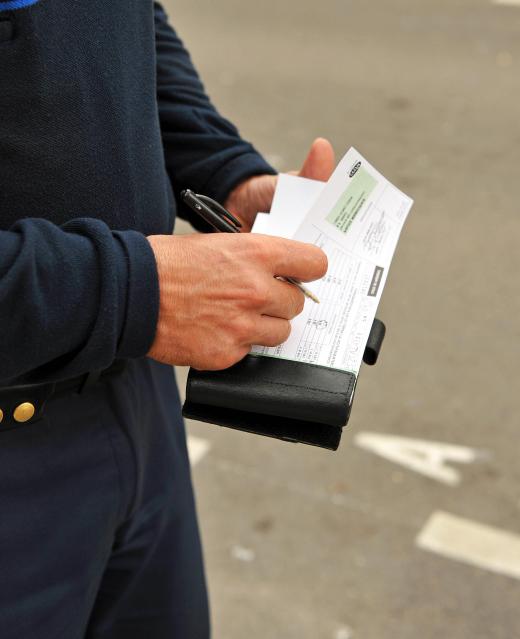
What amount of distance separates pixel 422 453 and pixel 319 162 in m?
1.86

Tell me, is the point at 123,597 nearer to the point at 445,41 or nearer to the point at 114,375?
the point at 114,375

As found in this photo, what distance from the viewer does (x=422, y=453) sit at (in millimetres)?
3158

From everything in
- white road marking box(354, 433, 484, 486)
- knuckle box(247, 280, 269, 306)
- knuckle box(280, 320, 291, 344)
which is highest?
knuckle box(247, 280, 269, 306)

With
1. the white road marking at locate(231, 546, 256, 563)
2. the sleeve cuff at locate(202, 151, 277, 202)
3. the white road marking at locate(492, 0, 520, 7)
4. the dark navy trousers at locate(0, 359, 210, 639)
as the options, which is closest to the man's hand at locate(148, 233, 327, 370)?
the dark navy trousers at locate(0, 359, 210, 639)

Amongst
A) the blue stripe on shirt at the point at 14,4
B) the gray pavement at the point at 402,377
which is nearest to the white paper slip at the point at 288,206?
the blue stripe on shirt at the point at 14,4

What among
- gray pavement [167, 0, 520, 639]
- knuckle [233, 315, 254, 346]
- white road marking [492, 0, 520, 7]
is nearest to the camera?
knuckle [233, 315, 254, 346]

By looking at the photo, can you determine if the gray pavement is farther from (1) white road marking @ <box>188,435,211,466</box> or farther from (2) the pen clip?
(2) the pen clip

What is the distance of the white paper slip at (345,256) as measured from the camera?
4.06ft

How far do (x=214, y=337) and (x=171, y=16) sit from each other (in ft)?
22.3

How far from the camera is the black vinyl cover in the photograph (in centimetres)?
120

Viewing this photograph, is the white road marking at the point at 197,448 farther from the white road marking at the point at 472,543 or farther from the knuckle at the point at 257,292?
the knuckle at the point at 257,292

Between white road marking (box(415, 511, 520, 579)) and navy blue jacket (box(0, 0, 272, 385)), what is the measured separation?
1742 millimetres

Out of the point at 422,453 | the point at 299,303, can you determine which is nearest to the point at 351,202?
the point at 299,303

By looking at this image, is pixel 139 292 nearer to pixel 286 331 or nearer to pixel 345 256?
pixel 286 331
